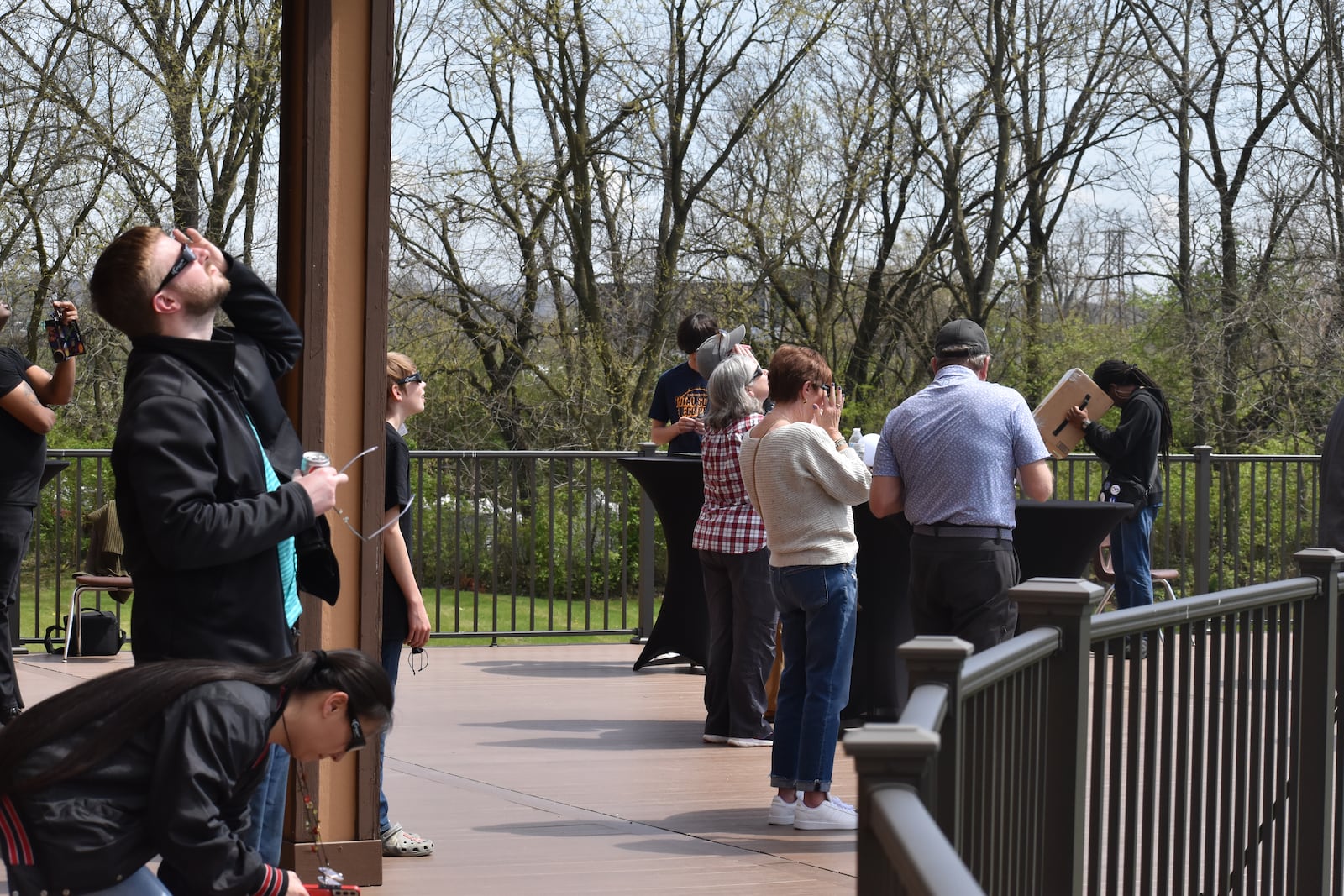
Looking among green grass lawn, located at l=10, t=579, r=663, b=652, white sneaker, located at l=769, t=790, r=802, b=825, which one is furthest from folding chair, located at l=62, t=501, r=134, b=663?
white sneaker, located at l=769, t=790, r=802, b=825

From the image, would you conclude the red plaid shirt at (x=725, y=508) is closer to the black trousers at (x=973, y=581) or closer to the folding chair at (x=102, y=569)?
the black trousers at (x=973, y=581)

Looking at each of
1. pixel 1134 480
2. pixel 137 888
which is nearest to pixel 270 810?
pixel 137 888

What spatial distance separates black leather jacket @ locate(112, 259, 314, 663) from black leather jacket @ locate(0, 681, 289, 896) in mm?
337

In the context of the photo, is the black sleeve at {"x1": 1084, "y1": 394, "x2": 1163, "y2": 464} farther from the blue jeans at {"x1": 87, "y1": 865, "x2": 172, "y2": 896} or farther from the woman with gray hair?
the blue jeans at {"x1": 87, "y1": 865, "x2": 172, "y2": 896}

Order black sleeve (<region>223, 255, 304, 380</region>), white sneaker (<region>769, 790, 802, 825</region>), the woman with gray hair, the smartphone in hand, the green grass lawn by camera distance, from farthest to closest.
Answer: the green grass lawn → the woman with gray hair → the smartphone in hand → white sneaker (<region>769, 790, 802, 825</region>) → black sleeve (<region>223, 255, 304, 380</region>)

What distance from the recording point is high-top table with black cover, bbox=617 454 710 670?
855 centimetres

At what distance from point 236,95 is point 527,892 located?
12.6 meters

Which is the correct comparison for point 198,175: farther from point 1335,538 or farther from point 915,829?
point 915,829

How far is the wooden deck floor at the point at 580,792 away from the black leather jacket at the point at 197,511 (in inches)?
72.0

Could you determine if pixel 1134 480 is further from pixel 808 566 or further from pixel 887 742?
pixel 887 742

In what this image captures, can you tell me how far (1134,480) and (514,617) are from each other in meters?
4.58

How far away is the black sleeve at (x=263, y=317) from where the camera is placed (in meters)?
3.64

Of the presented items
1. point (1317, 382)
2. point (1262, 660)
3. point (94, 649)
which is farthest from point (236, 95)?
point (1262, 660)

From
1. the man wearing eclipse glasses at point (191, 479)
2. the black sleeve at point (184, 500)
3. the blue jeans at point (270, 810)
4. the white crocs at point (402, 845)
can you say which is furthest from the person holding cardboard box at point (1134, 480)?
the black sleeve at point (184, 500)
